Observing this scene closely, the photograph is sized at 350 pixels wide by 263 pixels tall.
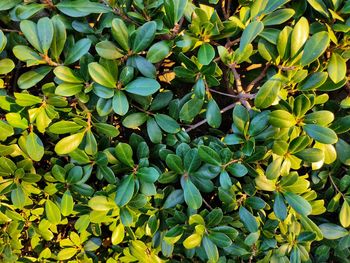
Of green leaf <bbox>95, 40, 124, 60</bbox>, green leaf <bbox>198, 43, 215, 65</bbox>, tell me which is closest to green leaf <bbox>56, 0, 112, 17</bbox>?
green leaf <bbox>95, 40, 124, 60</bbox>

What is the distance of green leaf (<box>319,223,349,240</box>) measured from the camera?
1.56 meters

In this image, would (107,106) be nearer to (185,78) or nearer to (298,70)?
(185,78)

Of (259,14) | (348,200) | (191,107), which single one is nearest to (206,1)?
(259,14)

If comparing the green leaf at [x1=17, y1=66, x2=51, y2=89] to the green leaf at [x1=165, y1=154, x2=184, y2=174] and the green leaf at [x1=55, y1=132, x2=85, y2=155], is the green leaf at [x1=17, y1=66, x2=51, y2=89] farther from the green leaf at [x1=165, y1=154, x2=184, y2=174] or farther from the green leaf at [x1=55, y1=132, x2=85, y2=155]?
the green leaf at [x1=165, y1=154, x2=184, y2=174]

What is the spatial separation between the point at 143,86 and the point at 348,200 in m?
0.86

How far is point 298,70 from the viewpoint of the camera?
1.32 metres

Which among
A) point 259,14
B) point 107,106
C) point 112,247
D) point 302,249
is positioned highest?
point 259,14

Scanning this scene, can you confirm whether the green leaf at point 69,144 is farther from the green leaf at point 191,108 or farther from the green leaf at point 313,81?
the green leaf at point 313,81

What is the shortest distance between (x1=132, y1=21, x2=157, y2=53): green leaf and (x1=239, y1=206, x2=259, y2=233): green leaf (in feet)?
2.20

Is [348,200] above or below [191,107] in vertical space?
below

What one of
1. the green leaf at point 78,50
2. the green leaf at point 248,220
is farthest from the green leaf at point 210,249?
the green leaf at point 78,50

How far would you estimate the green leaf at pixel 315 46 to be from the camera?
125 centimetres

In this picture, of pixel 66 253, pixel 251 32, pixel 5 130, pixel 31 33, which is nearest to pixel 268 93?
pixel 251 32

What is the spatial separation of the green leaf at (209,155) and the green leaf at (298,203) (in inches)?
10.8
